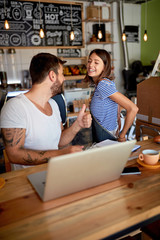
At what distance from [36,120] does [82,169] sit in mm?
757

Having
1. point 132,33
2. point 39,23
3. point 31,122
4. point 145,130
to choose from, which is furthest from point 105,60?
point 132,33

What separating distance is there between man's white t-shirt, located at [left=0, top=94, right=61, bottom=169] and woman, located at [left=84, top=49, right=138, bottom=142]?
431 millimetres

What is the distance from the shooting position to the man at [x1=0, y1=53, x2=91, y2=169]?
4.59ft

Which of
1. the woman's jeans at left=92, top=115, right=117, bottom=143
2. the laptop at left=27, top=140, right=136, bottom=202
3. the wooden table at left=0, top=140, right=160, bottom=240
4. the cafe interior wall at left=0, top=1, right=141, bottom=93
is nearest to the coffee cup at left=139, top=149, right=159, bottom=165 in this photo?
the wooden table at left=0, top=140, right=160, bottom=240

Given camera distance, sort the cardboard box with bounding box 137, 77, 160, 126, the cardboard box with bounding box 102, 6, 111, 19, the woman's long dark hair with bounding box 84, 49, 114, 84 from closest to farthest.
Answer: the woman's long dark hair with bounding box 84, 49, 114, 84 → the cardboard box with bounding box 137, 77, 160, 126 → the cardboard box with bounding box 102, 6, 111, 19

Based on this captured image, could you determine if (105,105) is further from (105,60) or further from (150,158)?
(150,158)

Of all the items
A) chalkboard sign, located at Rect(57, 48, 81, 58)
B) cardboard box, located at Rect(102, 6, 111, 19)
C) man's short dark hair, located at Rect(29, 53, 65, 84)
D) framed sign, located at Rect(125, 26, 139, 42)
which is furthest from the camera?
framed sign, located at Rect(125, 26, 139, 42)

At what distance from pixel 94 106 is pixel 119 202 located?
1175 millimetres

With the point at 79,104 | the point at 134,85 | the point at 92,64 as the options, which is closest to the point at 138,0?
the point at 134,85

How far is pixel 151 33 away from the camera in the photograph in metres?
6.42

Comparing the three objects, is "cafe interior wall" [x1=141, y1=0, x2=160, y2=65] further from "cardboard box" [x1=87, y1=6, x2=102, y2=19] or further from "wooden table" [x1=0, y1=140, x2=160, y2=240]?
"wooden table" [x1=0, y1=140, x2=160, y2=240]

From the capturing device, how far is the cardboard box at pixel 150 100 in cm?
249

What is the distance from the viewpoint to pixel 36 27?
5.47 meters

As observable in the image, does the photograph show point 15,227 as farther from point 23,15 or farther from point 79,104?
point 23,15
